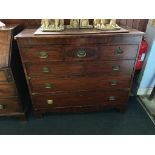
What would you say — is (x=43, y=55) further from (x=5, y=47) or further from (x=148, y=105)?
(x=148, y=105)

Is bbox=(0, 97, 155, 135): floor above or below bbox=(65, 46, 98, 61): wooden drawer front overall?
below

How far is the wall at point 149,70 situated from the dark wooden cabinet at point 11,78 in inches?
56.9

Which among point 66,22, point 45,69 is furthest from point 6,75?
point 66,22

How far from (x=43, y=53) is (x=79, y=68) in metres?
0.36

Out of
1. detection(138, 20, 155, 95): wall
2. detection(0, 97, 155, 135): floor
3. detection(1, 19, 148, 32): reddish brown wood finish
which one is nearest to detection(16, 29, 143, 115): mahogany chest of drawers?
detection(0, 97, 155, 135): floor

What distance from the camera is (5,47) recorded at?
1.44 metres

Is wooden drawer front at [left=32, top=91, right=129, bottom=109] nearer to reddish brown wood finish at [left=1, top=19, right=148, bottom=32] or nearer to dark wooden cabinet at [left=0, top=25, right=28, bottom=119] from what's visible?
dark wooden cabinet at [left=0, top=25, right=28, bottom=119]

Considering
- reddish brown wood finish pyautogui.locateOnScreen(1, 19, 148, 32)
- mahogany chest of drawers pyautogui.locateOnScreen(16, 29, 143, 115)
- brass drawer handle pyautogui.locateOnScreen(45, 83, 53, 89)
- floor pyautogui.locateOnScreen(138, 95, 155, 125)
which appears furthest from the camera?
floor pyautogui.locateOnScreen(138, 95, 155, 125)

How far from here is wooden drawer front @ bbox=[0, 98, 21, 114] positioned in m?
1.65

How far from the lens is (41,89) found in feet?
5.40

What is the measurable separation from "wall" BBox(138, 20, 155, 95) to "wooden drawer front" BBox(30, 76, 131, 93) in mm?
465

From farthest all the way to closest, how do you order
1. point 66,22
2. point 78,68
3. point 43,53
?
1. point 66,22
2. point 78,68
3. point 43,53
